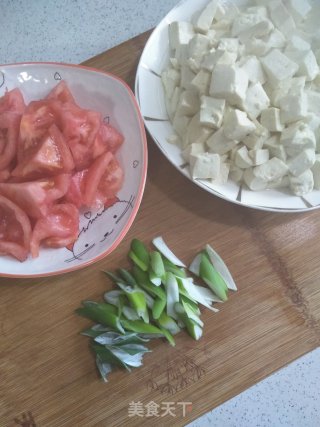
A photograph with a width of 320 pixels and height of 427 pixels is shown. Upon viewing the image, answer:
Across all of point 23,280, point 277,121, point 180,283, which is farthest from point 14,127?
point 277,121

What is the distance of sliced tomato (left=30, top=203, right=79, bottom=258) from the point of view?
130 centimetres

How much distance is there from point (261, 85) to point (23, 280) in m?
0.98

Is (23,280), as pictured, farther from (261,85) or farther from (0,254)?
(261,85)

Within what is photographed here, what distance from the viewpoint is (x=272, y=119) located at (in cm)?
132

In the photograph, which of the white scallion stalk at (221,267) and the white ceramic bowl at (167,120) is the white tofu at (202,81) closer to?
the white ceramic bowl at (167,120)

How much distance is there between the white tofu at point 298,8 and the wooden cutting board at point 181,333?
65cm

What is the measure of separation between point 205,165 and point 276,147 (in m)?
0.23

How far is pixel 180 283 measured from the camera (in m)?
1.34

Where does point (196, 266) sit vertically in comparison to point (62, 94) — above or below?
below

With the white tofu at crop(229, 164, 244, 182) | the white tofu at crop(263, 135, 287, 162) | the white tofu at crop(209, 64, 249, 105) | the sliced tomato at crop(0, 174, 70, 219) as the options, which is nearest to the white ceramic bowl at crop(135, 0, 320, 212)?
the white tofu at crop(229, 164, 244, 182)

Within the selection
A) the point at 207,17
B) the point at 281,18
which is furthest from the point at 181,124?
the point at 281,18

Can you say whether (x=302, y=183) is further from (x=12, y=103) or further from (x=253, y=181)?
(x=12, y=103)

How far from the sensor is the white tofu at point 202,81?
4.45ft

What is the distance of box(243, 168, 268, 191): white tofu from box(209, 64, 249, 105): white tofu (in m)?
0.22
